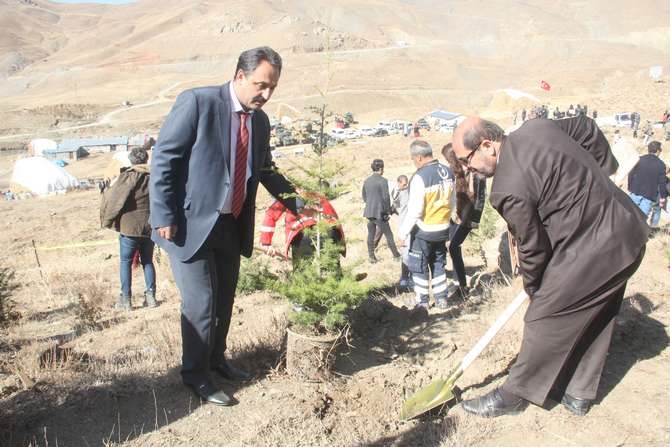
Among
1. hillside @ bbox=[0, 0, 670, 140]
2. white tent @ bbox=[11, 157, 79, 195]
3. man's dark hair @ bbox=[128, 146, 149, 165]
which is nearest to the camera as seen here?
man's dark hair @ bbox=[128, 146, 149, 165]

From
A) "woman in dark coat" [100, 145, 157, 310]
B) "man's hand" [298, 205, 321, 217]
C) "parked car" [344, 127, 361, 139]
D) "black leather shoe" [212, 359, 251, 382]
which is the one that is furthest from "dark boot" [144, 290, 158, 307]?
"parked car" [344, 127, 361, 139]

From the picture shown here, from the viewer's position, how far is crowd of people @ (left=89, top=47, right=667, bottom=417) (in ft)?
9.73

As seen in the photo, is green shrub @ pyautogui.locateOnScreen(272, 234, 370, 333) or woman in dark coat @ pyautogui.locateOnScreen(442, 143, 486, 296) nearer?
green shrub @ pyautogui.locateOnScreen(272, 234, 370, 333)

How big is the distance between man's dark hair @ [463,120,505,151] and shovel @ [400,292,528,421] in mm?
1002

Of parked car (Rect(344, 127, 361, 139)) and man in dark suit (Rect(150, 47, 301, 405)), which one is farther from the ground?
man in dark suit (Rect(150, 47, 301, 405))

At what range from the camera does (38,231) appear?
685 inches

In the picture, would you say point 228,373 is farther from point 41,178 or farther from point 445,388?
point 41,178

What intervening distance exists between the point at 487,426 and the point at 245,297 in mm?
4260

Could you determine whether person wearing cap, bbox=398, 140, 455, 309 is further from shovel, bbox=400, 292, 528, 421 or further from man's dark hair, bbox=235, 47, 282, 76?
man's dark hair, bbox=235, 47, 282, 76

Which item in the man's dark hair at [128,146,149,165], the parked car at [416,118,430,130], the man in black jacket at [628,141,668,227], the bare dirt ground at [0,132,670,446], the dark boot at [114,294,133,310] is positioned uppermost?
the man's dark hair at [128,146,149,165]

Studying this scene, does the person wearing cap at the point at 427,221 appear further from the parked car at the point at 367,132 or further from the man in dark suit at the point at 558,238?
the parked car at the point at 367,132

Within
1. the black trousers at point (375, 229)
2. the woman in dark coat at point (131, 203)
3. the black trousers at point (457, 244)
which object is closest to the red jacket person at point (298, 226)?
the black trousers at point (457, 244)

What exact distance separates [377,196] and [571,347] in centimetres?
584

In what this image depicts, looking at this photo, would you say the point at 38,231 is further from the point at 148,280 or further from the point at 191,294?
the point at 191,294
